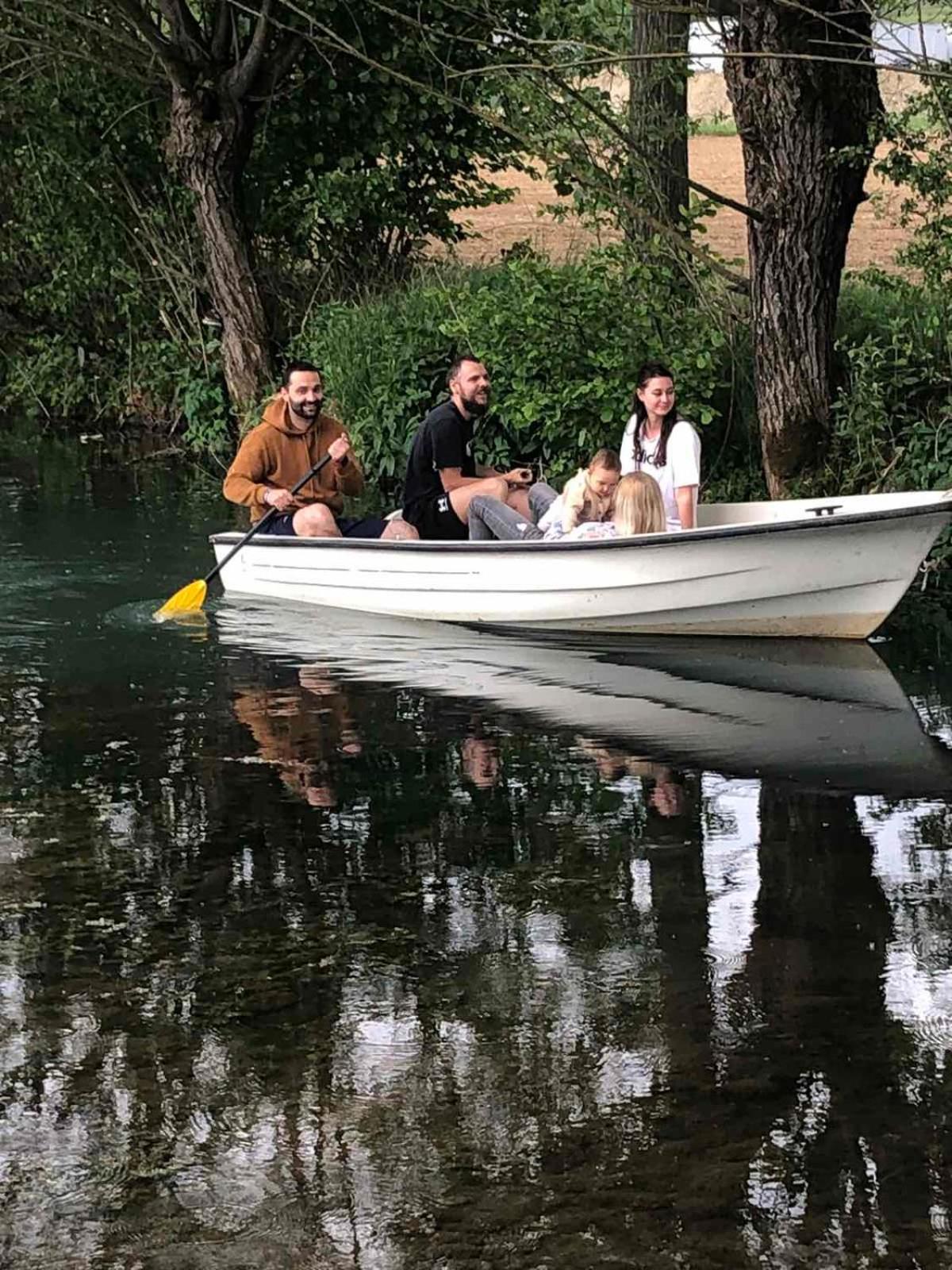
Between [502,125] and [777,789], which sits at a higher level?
[502,125]

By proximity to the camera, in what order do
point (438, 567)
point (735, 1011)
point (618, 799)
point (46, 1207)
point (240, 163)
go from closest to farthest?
point (46, 1207) < point (735, 1011) < point (618, 799) < point (438, 567) < point (240, 163)

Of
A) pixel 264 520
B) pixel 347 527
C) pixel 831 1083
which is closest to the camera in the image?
pixel 831 1083

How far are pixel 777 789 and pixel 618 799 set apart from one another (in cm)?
62

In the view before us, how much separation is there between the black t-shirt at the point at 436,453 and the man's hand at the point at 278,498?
68cm

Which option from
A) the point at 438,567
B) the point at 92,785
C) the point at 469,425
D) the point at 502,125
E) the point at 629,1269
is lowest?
the point at 629,1269

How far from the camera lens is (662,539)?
32.3ft

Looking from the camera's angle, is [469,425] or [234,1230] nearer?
[234,1230]

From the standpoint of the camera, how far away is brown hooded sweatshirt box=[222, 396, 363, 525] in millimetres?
11219

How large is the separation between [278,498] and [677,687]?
2849mm

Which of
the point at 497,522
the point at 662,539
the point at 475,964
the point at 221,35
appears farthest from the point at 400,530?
the point at 221,35

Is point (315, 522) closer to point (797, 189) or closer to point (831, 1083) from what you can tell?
point (797, 189)

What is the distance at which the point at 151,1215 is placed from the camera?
411 cm

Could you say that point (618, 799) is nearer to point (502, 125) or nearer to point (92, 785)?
point (92, 785)

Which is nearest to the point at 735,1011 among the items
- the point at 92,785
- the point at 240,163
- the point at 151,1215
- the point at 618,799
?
the point at 151,1215
